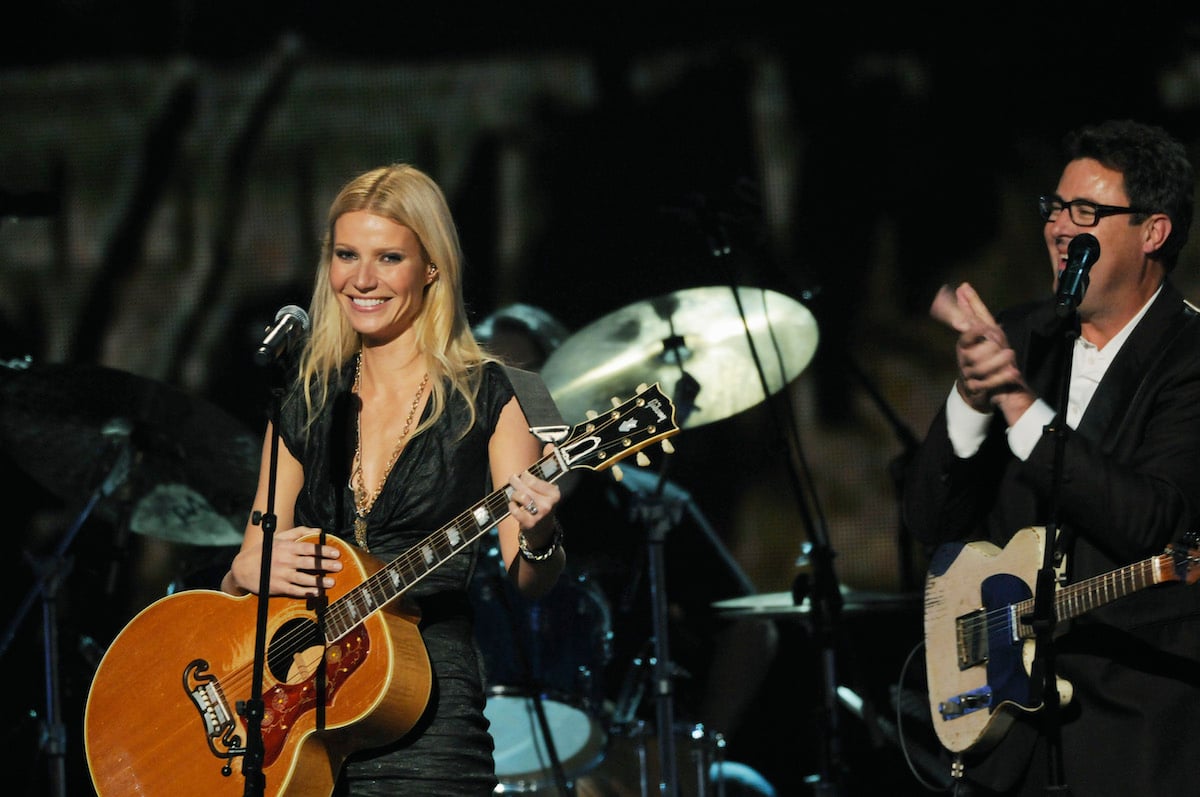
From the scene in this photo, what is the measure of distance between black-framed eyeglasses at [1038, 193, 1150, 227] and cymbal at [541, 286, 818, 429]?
171 centimetres

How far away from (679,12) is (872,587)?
2.57 meters

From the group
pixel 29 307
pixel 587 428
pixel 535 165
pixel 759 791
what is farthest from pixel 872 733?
pixel 29 307

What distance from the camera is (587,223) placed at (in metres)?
5.75

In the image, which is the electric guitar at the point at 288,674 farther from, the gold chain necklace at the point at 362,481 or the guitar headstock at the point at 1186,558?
the guitar headstock at the point at 1186,558

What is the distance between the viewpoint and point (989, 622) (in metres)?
3.27

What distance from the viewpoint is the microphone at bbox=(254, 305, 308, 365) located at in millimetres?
2895

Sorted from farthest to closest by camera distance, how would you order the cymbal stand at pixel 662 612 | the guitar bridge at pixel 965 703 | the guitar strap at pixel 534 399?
1. the cymbal stand at pixel 662 612
2. the guitar bridge at pixel 965 703
3. the guitar strap at pixel 534 399

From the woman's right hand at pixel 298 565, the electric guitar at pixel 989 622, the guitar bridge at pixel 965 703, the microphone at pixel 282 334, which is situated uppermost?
the microphone at pixel 282 334

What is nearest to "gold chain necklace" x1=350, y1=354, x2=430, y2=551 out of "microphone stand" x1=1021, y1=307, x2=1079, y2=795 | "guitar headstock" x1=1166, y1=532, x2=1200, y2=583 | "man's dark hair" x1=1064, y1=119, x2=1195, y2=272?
"microphone stand" x1=1021, y1=307, x2=1079, y2=795

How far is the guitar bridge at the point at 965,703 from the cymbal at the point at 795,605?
158cm

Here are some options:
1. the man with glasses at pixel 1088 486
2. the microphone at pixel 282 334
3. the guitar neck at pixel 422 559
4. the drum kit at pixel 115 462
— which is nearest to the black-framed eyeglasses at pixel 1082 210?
the man with glasses at pixel 1088 486

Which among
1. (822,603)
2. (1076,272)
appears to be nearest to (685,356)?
(822,603)

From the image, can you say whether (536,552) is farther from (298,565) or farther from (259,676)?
(259,676)

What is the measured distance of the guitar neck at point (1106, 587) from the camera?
2.91m
